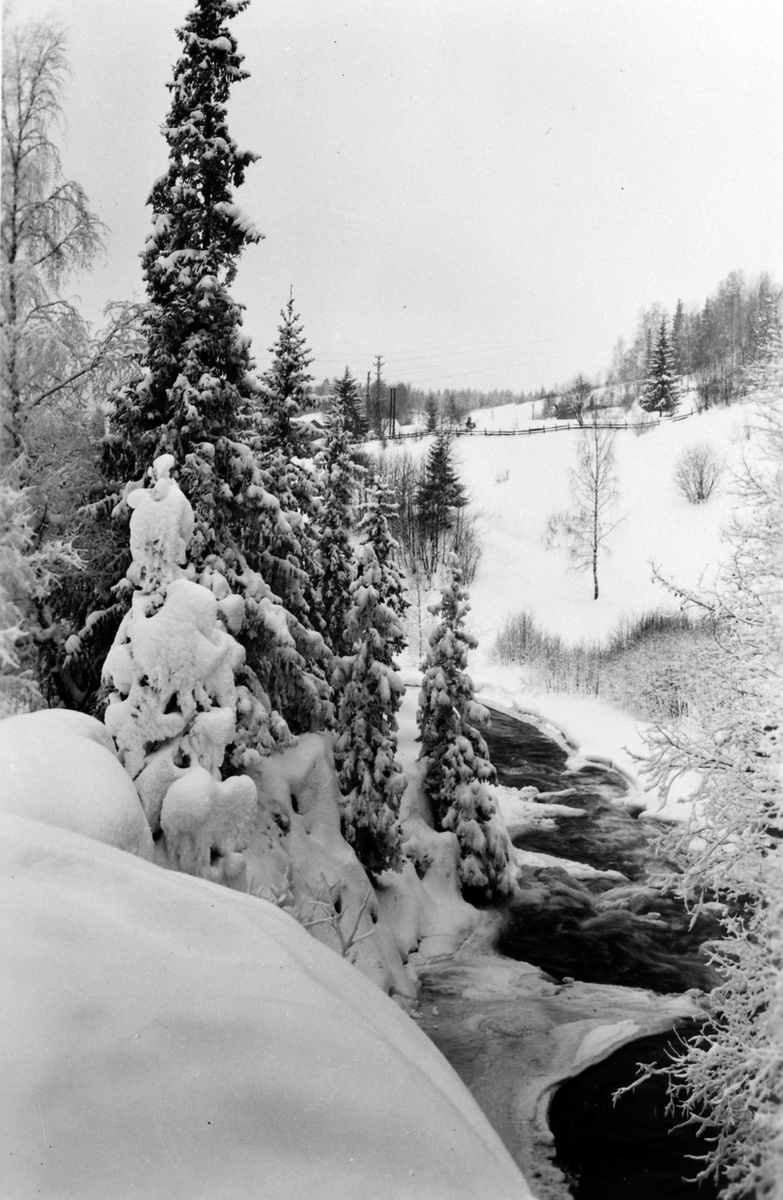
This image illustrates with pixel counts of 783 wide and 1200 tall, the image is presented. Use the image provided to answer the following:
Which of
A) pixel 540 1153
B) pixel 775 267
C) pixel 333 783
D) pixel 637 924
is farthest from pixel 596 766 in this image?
pixel 775 267

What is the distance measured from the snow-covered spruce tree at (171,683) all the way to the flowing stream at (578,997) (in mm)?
3401

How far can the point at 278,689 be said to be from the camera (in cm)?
1005

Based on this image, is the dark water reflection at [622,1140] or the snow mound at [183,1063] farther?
the dark water reflection at [622,1140]

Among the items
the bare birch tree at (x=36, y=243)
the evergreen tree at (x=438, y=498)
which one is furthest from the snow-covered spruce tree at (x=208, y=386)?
the evergreen tree at (x=438, y=498)

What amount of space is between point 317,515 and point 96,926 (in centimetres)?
970

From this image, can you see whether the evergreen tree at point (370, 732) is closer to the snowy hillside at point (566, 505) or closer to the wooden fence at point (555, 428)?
the snowy hillside at point (566, 505)

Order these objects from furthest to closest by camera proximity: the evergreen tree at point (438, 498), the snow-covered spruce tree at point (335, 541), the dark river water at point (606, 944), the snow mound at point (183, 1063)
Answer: the snow-covered spruce tree at point (335, 541)
the evergreen tree at point (438, 498)
the dark river water at point (606, 944)
the snow mound at point (183, 1063)

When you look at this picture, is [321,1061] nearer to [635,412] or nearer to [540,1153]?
[540,1153]

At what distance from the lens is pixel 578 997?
948 cm

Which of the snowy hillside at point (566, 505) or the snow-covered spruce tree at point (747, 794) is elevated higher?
the snowy hillside at point (566, 505)

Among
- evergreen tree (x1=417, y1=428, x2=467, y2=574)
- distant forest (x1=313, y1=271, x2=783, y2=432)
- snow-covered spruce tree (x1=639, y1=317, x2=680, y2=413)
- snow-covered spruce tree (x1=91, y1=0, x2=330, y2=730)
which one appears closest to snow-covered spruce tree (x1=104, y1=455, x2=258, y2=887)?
snow-covered spruce tree (x1=91, y1=0, x2=330, y2=730)

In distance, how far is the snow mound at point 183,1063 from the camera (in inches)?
96.2

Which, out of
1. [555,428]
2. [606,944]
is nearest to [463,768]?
[606,944]

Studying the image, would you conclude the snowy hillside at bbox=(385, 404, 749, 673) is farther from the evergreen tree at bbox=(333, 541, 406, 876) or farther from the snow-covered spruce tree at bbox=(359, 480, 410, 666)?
the evergreen tree at bbox=(333, 541, 406, 876)
